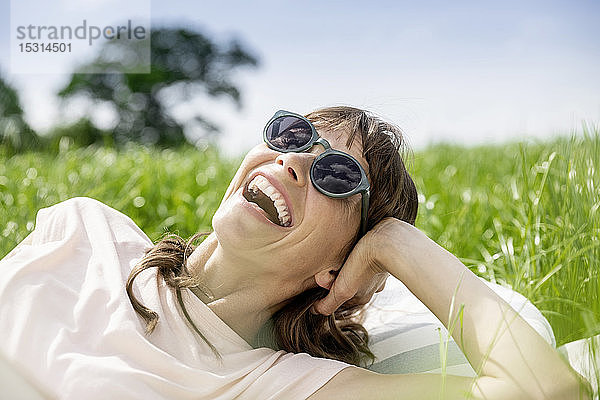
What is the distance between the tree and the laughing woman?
82.5ft

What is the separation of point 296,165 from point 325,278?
315 millimetres

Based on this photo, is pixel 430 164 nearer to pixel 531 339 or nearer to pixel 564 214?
pixel 564 214

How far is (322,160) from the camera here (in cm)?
158

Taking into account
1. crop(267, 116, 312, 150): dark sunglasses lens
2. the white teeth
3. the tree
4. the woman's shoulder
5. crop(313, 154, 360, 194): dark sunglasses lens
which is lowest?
the tree

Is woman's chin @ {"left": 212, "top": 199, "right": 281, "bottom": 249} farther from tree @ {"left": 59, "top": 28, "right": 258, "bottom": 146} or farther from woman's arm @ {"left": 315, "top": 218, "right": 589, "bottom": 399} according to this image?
tree @ {"left": 59, "top": 28, "right": 258, "bottom": 146}

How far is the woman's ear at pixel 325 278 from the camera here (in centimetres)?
167

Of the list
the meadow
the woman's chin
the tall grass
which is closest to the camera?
the woman's chin

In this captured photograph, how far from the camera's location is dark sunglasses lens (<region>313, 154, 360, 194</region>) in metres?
1.56

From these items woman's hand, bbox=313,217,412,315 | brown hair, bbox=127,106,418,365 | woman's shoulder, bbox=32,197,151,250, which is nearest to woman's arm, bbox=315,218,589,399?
woman's hand, bbox=313,217,412,315

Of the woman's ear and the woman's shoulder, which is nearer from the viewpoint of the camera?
the woman's ear

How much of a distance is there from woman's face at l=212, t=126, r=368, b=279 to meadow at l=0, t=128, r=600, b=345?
1.33ft

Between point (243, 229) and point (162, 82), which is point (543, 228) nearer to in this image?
point (243, 229)

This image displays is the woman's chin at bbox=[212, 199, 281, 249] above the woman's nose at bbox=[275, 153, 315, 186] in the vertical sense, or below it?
below

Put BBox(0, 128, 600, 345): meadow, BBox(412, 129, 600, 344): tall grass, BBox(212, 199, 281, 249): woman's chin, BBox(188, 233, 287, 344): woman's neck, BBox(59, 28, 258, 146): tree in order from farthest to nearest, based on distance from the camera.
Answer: BBox(59, 28, 258, 146): tree → BBox(0, 128, 600, 345): meadow → BBox(412, 129, 600, 344): tall grass → BBox(188, 233, 287, 344): woman's neck → BBox(212, 199, 281, 249): woman's chin
